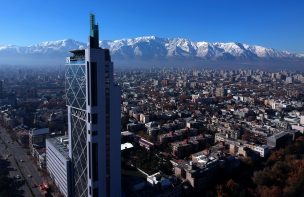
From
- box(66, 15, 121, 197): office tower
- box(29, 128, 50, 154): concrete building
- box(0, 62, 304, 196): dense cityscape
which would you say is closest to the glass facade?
box(66, 15, 121, 197): office tower

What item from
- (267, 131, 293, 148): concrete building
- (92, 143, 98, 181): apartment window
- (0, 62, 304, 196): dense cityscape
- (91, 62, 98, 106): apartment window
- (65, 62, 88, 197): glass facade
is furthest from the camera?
(267, 131, 293, 148): concrete building

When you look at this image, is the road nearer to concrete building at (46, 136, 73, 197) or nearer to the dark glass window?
concrete building at (46, 136, 73, 197)

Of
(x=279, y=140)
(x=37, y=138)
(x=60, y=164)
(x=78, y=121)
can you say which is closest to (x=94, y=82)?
(x=78, y=121)

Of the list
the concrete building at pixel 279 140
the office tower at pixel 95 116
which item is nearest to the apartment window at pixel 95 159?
the office tower at pixel 95 116

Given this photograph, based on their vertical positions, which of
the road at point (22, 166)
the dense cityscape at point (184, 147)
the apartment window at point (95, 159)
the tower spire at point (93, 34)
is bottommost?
the road at point (22, 166)

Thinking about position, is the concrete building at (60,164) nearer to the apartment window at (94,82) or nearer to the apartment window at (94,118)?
the apartment window at (94,118)

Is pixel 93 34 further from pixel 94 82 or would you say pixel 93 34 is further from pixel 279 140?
pixel 279 140

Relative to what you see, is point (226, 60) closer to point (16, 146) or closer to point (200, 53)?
point (200, 53)
